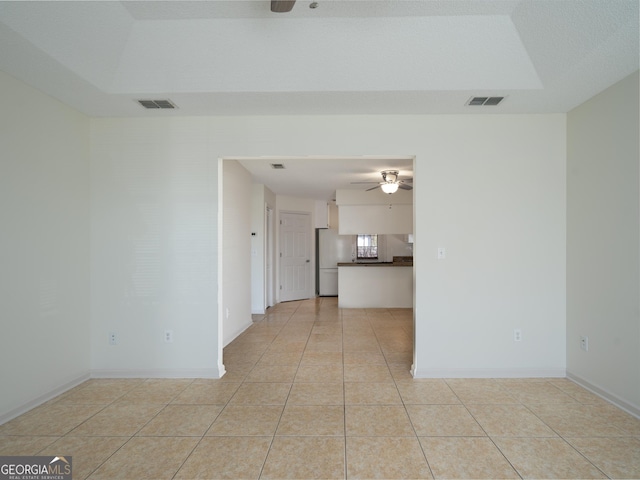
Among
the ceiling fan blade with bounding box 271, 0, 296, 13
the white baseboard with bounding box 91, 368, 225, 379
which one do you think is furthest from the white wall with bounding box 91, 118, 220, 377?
the ceiling fan blade with bounding box 271, 0, 296, 13

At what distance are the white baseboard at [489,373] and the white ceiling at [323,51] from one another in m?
2.35

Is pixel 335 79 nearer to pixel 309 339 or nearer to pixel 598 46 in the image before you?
pixel 598 46

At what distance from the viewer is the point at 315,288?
30.9 ft

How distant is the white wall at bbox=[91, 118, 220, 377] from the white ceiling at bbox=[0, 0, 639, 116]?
47cm

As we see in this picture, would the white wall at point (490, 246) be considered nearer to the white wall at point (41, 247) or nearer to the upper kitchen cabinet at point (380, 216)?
the white wall at point (41, 247)

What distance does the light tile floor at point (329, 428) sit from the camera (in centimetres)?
203

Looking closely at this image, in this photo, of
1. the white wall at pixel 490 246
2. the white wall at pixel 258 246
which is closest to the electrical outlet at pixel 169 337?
the white wall at pixel 490 246

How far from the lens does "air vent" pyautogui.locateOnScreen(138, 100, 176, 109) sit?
3.06 meters

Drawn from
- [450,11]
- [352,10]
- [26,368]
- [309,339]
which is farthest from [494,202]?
[26,368]

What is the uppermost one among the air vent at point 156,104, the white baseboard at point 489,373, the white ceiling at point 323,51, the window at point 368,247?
A: the white ceiling at point 323,51

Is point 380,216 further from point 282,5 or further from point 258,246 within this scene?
point 282,5

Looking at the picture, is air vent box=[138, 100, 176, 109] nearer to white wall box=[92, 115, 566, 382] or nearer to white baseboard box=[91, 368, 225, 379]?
white wall box=[92, 115, 566, 382]

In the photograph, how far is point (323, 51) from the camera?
2.69 metres

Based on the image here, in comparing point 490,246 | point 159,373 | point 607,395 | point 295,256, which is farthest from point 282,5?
point 295,256
